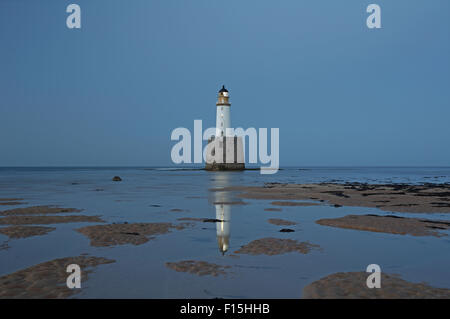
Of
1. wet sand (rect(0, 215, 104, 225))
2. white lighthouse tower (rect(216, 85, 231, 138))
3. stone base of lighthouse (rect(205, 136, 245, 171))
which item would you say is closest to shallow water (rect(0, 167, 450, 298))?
wet sand (rect(0, 215, 104, 225))

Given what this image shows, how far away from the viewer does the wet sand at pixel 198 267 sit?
6.15 metres

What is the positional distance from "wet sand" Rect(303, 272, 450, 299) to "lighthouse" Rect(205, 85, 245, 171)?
70547mm

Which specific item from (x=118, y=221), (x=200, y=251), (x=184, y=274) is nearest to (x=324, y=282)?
(x=184, y=274)

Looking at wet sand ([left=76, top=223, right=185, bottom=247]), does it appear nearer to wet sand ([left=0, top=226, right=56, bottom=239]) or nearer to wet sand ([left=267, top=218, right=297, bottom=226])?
wet sand ([left=0, top=226, right=56, bottom=239])

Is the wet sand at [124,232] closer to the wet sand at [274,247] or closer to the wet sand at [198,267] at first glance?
the wet sand at [198,267]

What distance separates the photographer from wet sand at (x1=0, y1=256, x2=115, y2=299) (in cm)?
511

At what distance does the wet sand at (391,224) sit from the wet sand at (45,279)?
8.66 meters

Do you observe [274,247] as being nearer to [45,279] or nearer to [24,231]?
[45,279]

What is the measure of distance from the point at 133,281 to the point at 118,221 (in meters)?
6.89

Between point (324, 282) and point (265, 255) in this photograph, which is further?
point (265, 255)

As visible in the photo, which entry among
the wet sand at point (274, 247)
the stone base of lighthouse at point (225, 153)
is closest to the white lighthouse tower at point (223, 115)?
the stone base of lighthouse at point (225, 153)
